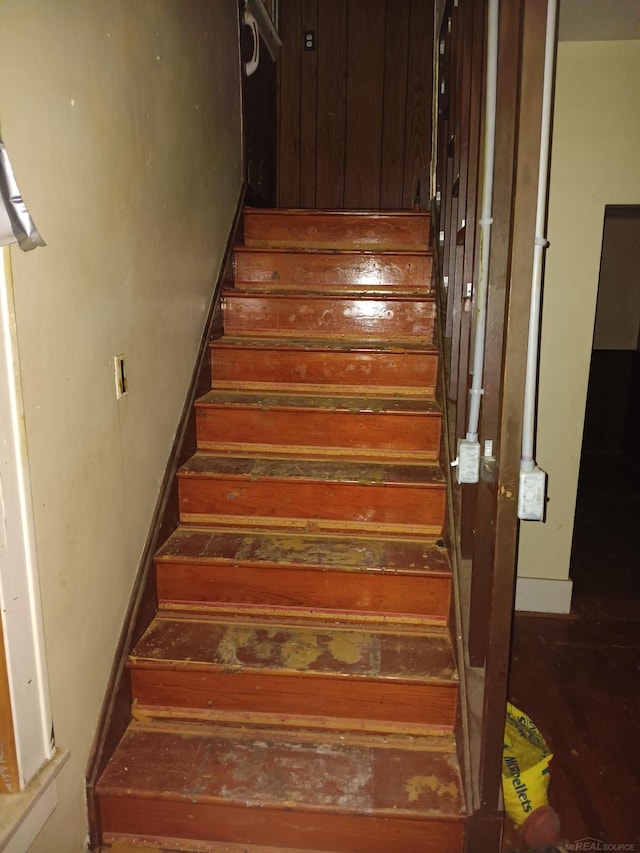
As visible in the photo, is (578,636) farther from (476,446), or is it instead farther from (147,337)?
(147,337)

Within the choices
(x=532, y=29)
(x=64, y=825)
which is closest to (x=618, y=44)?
(x=532, y=29)

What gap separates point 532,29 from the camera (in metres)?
1.03

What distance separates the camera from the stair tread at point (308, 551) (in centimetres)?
174

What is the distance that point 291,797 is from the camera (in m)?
1.38

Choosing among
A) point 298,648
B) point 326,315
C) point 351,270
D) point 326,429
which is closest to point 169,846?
point 298,648

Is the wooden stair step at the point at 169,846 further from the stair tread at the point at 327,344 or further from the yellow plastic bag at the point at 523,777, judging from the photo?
the stair tread at the point at 327,344

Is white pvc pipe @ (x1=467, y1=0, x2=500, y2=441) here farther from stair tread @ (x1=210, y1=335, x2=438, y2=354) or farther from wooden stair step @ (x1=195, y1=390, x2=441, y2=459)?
stair tread @ (x1=210, y1=335, x2=438, y2=354)

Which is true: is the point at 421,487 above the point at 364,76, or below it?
below

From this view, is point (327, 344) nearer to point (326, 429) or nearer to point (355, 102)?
point (326, 429)

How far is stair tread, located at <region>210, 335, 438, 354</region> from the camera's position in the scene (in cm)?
228

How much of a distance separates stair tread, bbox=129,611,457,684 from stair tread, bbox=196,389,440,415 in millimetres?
766

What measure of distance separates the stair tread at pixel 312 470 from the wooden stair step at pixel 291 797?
797mm

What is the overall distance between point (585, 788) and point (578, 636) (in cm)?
84

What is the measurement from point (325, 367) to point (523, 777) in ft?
5.01
